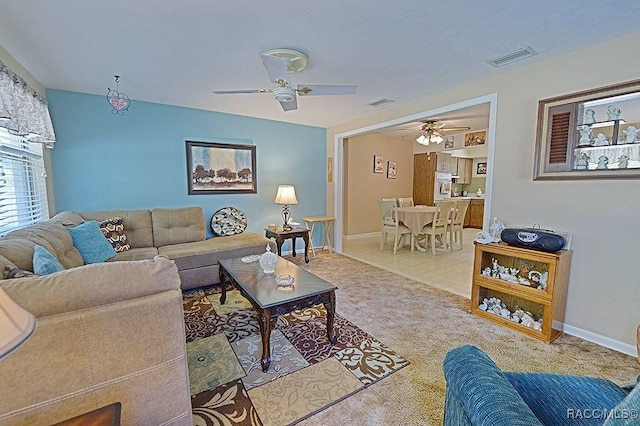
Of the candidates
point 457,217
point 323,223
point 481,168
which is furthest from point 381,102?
point 481,168

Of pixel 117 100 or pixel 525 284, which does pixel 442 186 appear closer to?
pixel 525 284

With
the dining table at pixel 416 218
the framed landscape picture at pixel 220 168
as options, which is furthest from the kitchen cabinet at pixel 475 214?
the framed landscape picture at pixel 220 168

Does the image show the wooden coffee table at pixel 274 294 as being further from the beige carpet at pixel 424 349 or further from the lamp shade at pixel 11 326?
the lamp shade at pixel 11 326

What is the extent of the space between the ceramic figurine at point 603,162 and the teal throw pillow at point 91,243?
4392 millimetres

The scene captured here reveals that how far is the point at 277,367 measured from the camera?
75.9 inches

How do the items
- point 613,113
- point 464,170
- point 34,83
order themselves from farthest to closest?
point 464,170
point 34,83
point 613,113

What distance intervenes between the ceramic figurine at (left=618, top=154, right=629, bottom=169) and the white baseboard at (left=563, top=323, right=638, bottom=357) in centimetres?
134

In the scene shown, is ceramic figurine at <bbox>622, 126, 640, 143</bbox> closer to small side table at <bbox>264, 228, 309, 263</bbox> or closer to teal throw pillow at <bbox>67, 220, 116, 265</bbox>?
small side table at <bbox>264, 228, 309, 263</bbox>

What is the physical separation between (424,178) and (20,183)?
734 centimetres

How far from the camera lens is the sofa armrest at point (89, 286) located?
3.27 ft

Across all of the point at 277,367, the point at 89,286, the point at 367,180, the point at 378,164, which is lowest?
the point at 277,367

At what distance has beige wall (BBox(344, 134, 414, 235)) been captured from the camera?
6.32 m

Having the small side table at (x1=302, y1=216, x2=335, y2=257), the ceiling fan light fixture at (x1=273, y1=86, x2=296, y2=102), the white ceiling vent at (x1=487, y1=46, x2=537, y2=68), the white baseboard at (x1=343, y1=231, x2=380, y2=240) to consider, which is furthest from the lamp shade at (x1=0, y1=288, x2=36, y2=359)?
the white baseboard at (x1=343, y1=231, x2=380, y2=240)

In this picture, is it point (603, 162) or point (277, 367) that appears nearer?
point (277, 367)
